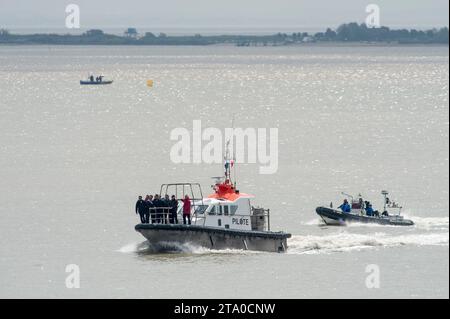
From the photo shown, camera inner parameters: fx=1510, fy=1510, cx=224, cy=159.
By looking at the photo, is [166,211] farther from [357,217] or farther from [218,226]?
[357,217]

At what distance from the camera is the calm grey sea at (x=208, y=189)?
142 feet

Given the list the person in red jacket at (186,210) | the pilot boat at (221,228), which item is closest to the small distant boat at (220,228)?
the pilot boat at (221,228)

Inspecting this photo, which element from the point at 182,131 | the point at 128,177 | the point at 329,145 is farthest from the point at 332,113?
the point at 128,177

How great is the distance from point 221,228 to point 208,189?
56.5 ft

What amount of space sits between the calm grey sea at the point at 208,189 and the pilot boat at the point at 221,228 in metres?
0.41

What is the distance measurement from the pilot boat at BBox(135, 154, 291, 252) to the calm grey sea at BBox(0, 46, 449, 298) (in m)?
0.41

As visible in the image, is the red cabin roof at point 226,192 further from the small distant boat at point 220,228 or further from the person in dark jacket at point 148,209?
the person in dark jacket at point 148,209

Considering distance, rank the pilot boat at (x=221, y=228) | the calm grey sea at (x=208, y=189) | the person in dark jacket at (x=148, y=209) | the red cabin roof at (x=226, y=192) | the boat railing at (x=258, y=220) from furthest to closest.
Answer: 1. the boat railing at (x=258, y=220)
2. the red cabin roof at (x=226, y=192)
3. the person in dark jacket at (x=148, y=209)
4. the pilot boat at (x=221, y=228)
5. the calm grey sea at (x=208, y=189)

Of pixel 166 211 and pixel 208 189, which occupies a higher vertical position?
pixel 166 211

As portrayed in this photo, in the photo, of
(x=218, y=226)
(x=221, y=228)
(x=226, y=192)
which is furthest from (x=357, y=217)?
(x=221, y=228)

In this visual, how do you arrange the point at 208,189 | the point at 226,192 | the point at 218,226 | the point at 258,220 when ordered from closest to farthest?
the point at 218,226, the point at 226,192, the point at 258,220, the point at 208,189

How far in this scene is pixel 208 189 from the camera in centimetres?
6462

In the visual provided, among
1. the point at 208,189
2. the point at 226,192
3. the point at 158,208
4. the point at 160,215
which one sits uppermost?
the point at 226,192

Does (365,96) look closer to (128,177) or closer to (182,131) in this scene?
(182,131)
